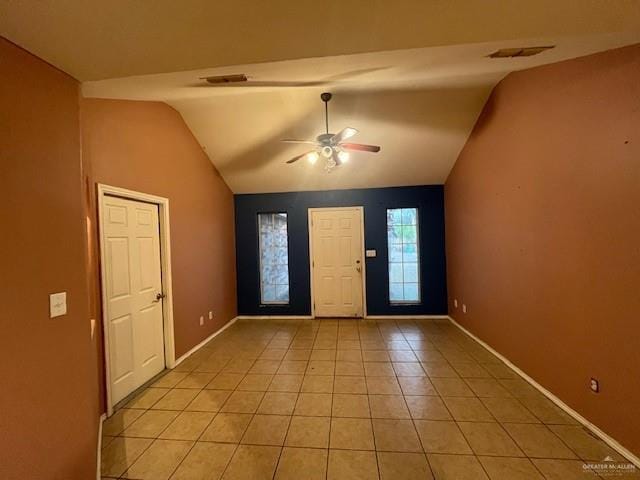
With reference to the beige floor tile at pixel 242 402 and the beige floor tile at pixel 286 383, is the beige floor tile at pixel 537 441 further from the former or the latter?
the beige floor tile at pixel 242 402

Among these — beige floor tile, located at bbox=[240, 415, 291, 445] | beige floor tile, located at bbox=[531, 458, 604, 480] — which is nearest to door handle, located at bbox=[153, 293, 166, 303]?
beige floor tile, located at bbox=[240, 415, 291, 445]

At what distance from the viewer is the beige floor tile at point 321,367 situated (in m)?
2.97

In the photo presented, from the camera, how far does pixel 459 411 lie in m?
2.24

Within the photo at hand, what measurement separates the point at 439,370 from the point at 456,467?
133 cm

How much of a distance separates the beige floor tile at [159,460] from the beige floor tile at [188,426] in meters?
0.06

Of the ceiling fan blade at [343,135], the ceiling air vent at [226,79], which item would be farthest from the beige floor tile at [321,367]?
the ceiling air vent at [226,79]

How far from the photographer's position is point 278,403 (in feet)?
7.94

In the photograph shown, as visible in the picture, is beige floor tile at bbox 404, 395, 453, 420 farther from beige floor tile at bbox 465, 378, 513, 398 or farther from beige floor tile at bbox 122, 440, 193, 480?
beige floor tile at bbox 122, 440, 193, 480

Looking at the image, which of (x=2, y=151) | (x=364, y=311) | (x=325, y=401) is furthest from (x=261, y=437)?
(x=364, y=311)

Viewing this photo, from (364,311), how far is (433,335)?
1.29 metres

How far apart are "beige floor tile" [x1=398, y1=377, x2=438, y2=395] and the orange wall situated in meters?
0.94

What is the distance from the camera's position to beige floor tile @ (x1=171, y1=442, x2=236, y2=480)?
169 centimetres

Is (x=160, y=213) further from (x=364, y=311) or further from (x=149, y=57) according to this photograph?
(x=364, y=311)

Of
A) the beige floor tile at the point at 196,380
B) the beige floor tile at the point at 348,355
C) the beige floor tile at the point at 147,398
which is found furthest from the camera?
the beige floor tile at the point at 348,355
